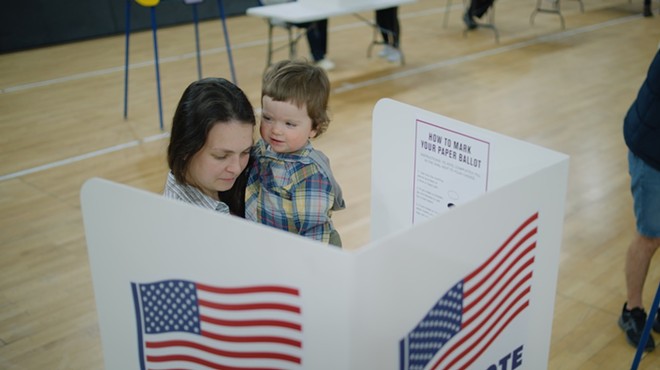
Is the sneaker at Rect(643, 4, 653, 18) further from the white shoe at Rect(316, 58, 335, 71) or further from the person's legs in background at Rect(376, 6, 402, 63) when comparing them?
the white shoe at Rect(316, 58, 335, 71)

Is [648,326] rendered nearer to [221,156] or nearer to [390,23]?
[221,156]

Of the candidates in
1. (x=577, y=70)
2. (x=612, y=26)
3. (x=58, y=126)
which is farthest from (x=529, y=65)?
(x=58, y=126)

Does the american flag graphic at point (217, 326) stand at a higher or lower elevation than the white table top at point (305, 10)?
higher

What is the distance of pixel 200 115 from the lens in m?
1.51

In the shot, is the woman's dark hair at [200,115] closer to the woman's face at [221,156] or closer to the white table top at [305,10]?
the woman's face at [221,156]

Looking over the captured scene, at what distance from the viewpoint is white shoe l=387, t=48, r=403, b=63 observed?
6.82m

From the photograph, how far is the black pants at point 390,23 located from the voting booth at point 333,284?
18.4 ft

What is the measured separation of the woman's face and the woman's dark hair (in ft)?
0.04

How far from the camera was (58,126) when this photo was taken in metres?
5.16

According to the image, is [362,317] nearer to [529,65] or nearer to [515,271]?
[515,271]

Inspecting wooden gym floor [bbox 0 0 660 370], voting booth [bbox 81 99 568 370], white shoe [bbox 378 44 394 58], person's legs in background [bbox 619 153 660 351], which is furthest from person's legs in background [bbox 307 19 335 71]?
voting booth [bbox 81 99 568 370]

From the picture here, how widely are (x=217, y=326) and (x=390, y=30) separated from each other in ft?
20.2

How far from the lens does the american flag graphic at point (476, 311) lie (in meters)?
1.17

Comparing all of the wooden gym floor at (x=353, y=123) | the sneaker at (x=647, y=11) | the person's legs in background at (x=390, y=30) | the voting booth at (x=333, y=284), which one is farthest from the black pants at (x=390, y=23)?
the voting booth at (x=333, y=284)
